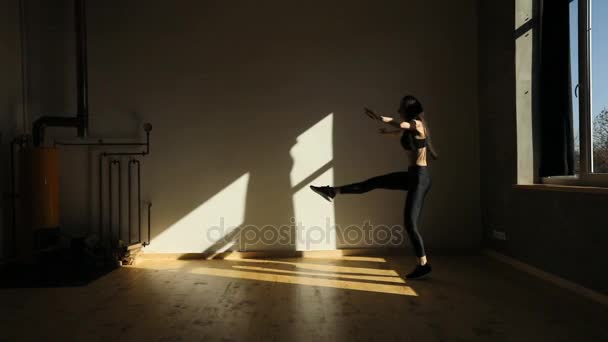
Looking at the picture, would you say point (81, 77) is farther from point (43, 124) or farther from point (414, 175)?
point (414, 175)

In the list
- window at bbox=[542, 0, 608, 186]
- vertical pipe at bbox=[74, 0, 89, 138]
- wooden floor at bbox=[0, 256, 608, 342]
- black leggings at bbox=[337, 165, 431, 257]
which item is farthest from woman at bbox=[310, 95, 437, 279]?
vertical pipe at bbox=[74, 0, 89, 138]

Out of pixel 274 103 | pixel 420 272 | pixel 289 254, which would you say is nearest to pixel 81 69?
pixel 274 103

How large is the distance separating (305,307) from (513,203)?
2283 mm

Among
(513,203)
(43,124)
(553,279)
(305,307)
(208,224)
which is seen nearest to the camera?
(305,307)

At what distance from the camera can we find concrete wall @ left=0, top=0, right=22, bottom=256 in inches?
157

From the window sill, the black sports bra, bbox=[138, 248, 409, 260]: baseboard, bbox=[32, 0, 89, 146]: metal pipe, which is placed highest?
bbox=[32, 0, 89, 146]: metal pipe

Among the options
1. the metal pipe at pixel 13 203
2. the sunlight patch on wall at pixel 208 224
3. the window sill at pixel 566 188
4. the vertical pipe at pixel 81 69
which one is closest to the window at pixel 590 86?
the window sill at pixel 566 188

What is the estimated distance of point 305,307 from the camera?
109 inches

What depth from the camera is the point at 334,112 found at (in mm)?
4664

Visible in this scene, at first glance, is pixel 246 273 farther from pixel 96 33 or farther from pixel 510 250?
pixel 96 33

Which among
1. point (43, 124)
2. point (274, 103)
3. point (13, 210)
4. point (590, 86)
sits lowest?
point (13, 210)

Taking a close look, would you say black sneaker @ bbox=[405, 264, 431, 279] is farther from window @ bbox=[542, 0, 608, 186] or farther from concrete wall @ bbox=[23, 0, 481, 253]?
window @ bbox=[542, 0, 608, 186]

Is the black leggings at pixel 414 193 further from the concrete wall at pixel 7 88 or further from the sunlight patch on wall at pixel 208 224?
the concrete wall at pixel 7 88

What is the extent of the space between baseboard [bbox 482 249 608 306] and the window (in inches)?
28.6
